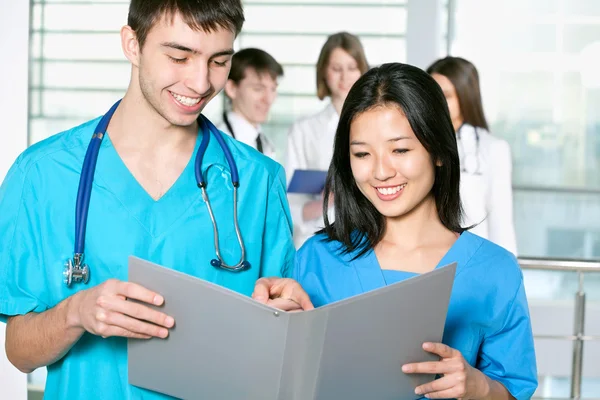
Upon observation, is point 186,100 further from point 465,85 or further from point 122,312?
point 465,85

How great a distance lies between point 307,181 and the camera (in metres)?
2.88

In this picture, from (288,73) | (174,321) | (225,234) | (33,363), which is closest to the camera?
(174,321)

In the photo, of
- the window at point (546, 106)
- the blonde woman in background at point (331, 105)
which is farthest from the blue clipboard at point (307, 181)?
the window at point (546, 106)

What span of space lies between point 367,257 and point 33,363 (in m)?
0.59

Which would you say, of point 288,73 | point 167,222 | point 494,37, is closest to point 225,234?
point 167,222

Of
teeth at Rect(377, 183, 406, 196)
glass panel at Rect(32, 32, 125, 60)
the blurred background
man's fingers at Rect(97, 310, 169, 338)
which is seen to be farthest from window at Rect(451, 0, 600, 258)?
man's fingers at Rect(97, 310, 169, 338)

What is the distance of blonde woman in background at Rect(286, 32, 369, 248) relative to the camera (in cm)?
338

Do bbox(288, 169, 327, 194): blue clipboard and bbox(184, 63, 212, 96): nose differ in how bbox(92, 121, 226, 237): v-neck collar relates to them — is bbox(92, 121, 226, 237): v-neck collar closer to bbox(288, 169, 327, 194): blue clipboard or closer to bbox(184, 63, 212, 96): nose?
bbox(184, 63, 212, 96): nose

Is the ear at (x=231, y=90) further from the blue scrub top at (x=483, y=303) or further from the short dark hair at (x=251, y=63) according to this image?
the blue scrub top at (x=483, y=303)

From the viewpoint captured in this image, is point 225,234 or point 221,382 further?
point 225,234

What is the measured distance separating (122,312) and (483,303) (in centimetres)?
61

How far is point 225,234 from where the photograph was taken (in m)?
1.51

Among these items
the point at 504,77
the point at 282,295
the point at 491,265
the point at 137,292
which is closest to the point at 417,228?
the point at 491,265

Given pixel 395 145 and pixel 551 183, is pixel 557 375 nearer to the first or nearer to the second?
pixel 551 183
